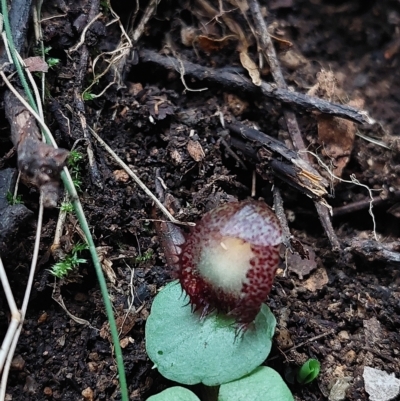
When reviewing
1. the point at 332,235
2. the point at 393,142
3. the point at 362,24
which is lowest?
the point at 332,235

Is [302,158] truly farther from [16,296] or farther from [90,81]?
[16,296]

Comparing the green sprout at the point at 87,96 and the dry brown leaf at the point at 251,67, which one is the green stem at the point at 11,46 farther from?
the dry brown leaf at the point at 251,67

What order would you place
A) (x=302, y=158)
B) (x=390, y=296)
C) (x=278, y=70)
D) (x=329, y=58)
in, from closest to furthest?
(x=390, y=296) → (x=302, y=158) → (x=278, y=70) → (x=329, y=58)

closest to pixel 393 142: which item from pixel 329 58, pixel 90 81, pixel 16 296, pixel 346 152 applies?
pixel 346 152

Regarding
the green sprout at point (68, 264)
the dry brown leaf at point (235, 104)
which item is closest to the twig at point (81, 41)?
the dry brown leaf at point (235, 104)

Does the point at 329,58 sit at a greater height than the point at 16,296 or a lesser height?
greater

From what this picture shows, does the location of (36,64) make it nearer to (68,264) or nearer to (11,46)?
(11,46)

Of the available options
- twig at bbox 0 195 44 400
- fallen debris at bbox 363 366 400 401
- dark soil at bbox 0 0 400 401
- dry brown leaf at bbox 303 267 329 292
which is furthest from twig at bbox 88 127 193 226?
fallen debris at bbox 363 366 400 401
